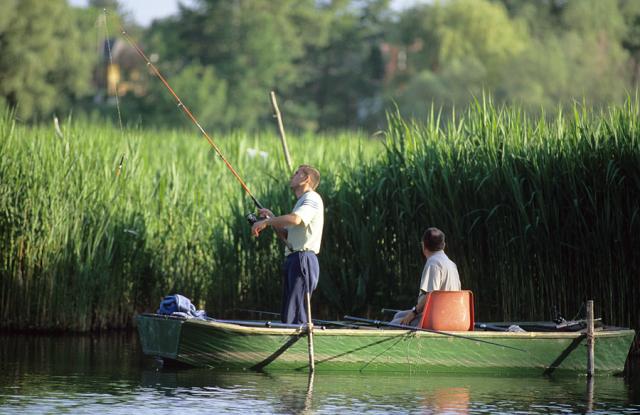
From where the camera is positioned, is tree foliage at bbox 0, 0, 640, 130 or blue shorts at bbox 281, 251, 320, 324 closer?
blue shorts at bbox 281, 251, 320, 324

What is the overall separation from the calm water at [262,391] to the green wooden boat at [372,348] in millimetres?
113

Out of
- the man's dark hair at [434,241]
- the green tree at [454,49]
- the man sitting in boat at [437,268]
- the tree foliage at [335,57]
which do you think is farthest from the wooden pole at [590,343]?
the green tree at [454,49]

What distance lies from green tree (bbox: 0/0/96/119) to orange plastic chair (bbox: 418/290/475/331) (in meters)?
33.6

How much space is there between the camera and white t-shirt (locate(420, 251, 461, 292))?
1092 cm

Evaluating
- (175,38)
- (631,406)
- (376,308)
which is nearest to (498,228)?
(376,308)

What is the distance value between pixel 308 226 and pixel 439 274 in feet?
3.75

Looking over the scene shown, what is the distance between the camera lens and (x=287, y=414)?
8781 mm

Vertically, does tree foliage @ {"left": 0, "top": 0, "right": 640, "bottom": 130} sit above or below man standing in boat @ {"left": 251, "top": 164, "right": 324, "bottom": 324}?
above

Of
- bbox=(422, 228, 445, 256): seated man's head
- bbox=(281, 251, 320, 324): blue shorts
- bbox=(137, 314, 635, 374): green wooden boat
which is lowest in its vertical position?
bbox=(137, 314, 635, 374): green wooden boat

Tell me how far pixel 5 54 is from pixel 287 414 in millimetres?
39011

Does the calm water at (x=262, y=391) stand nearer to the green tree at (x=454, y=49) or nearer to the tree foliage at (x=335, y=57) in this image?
the tree foliage at (x=335, y=57)

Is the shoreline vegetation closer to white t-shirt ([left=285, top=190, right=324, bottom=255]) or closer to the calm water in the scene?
the calm water

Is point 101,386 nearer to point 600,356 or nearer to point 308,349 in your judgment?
point 308,349

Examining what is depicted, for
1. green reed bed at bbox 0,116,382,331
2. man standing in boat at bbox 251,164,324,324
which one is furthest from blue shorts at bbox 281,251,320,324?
green reed bed at bbox 0,116,382,331
